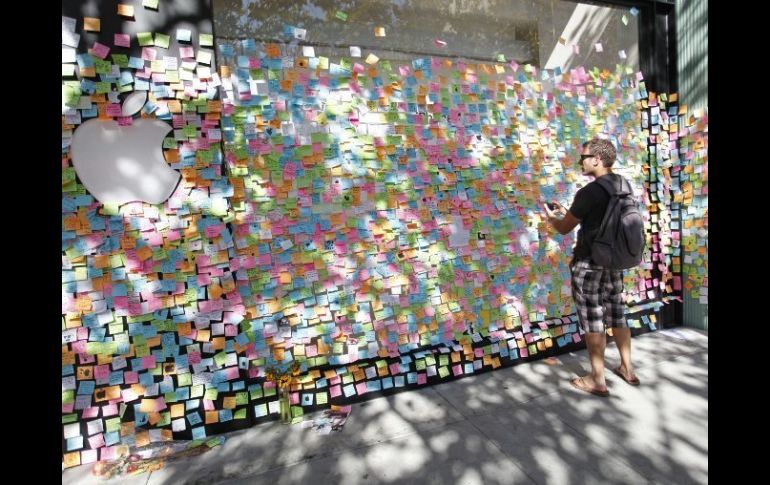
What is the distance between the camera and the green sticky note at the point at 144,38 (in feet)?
8.40

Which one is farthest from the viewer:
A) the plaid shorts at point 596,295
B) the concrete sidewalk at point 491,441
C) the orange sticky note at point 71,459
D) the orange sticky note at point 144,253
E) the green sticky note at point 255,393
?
the plaid shorts at point 596,295

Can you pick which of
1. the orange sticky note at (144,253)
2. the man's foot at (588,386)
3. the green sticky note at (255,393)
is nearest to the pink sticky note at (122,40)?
the orange sticky note at (144,253)

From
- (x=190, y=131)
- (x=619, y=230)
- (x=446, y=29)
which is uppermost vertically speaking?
(x=446, y=29)

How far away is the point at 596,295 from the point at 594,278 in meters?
0.13

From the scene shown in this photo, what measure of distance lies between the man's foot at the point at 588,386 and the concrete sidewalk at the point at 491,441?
0.05 meters

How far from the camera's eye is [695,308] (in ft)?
14.2

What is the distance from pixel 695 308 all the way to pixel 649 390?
5.79ft

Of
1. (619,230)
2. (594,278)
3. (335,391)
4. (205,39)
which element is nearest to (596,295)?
(594,278)

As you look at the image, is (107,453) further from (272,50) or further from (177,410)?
(272,50)

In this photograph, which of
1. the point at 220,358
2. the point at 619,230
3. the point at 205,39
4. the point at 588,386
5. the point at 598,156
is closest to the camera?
the point at 205,39

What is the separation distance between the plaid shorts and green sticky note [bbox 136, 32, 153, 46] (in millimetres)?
3327

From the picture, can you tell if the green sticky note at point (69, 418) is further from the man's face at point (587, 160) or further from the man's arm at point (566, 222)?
the man's face at point (587, 160)

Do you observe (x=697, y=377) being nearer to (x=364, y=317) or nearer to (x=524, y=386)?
(x=524, y=386)

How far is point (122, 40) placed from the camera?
253 cm
